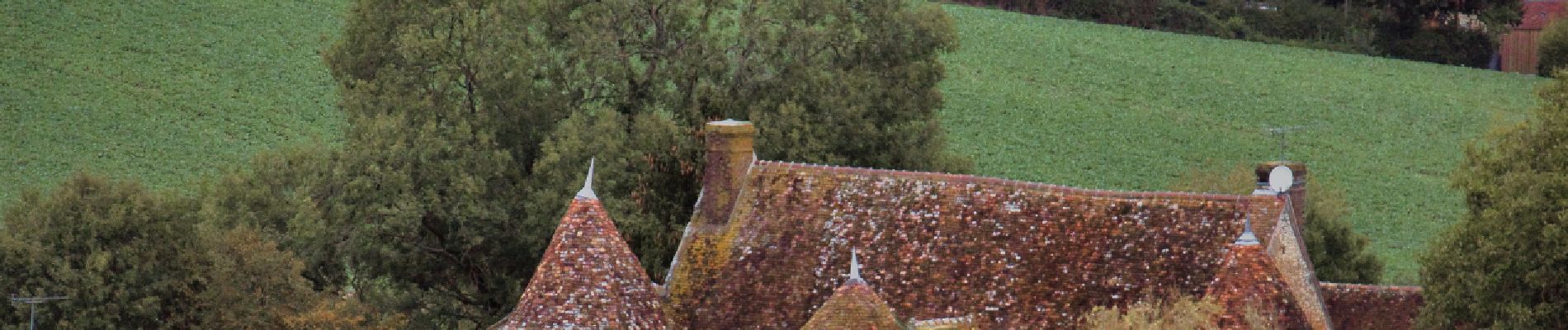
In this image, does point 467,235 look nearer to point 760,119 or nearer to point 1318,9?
point 760,119

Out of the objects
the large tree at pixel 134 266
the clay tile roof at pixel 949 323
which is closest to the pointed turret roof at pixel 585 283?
the clay tile roof at pixel 949 323

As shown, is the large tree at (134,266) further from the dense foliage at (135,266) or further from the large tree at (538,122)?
the large tree at (538,122)

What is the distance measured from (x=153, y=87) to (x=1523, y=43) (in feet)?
194

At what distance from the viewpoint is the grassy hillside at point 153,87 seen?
65.9m

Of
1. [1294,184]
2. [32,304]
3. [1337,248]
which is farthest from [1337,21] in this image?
[32,304]

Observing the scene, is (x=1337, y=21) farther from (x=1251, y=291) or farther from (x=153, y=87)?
(x=1251, y=291)

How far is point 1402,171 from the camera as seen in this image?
263ft

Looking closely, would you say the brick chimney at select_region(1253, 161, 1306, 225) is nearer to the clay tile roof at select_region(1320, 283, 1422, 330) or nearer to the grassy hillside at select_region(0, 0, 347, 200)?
the clay tile roof at select_region(1320, 283, 1422, 330)

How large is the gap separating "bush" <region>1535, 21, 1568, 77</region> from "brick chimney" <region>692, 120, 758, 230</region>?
65.4 m

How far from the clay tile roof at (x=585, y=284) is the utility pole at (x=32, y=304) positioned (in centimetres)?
937

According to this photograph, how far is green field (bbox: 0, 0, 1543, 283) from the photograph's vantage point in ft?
225

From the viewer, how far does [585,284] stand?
115 ft

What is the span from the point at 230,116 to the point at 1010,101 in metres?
27.4

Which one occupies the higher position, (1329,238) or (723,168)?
(723,168)
